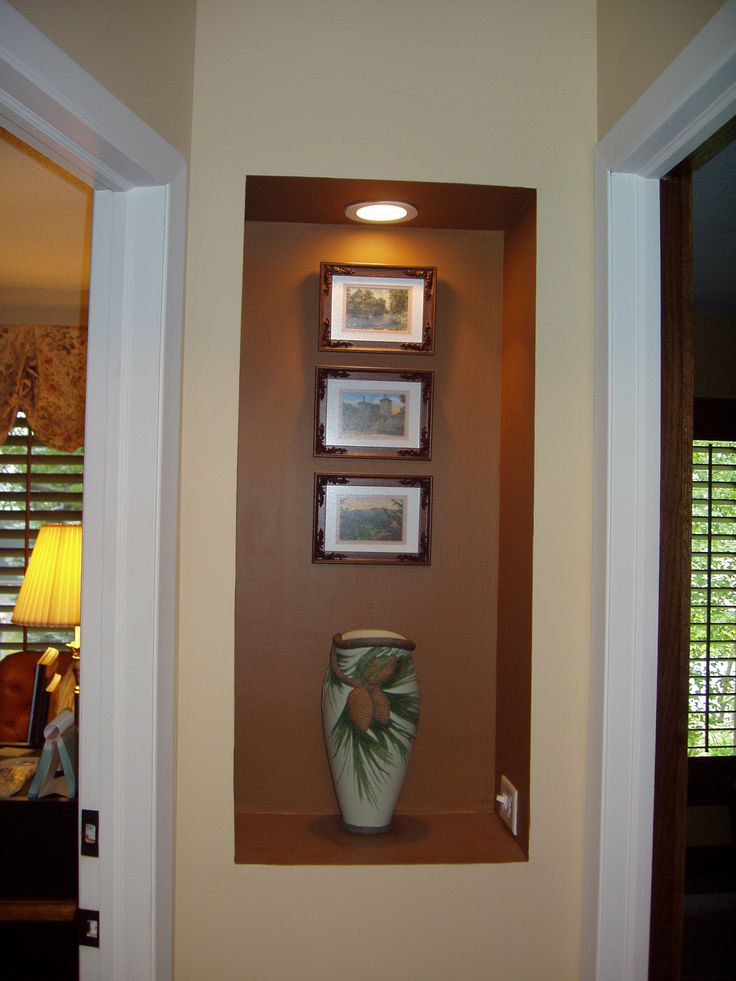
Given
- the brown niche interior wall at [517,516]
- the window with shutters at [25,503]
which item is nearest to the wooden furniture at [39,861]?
the window with shutters at [25,503]

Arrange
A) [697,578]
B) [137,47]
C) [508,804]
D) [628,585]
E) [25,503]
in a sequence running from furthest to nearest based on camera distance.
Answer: [697,578], [25,503], [508,804], [628,585], [137,47]

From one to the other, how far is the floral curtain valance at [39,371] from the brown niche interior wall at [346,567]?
107cm

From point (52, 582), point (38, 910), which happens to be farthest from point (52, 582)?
point (38, 910)

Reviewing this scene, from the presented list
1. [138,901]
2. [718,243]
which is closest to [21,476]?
[138,901]

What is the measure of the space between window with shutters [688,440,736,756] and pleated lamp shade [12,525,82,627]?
8.36 ft

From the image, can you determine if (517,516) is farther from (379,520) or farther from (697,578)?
(697,578)

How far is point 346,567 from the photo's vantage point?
2045 millimetres

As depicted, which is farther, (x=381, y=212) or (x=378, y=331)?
(x=378, y=331)

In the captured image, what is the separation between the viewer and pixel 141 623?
4.78 ft

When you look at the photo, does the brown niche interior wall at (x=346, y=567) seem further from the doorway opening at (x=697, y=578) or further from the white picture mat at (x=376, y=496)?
the doorway opening at (x=697, y=578)

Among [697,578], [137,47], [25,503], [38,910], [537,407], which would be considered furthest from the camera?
[697,578]

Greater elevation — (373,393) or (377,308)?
(377,308)

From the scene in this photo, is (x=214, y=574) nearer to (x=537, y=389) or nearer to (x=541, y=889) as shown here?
(x=537, y=389)

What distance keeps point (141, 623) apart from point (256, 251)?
1018 mm
